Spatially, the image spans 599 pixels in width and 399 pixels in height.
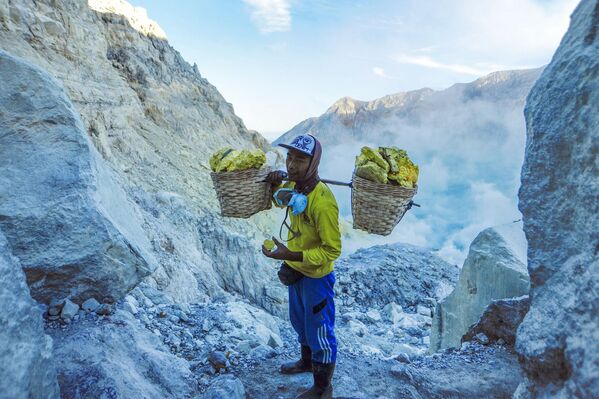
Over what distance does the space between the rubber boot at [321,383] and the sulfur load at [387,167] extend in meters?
1.27

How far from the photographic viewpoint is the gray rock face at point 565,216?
1.51 m

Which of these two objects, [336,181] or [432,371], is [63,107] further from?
[432,371]

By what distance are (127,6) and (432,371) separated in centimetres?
1525

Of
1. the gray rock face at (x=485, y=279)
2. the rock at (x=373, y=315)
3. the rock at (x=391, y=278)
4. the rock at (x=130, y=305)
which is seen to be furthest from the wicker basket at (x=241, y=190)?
the rock at (x=391, y=278)

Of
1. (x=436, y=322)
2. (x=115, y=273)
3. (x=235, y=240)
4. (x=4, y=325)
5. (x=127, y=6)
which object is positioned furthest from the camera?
(x=127, y=6)

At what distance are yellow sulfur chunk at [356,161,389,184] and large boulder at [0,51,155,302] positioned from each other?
1.79 m

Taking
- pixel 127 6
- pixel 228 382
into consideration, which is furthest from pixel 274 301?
pixel 127 6

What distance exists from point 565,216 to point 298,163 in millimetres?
1430

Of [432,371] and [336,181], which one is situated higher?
[336,181]

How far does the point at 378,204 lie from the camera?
2.72m

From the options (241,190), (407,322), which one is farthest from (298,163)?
(407,322)

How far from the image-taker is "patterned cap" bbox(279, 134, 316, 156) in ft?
8.30

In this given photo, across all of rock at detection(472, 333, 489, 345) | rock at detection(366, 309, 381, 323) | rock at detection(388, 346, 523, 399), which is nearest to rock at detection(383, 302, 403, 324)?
rock at detection(366, 309, 381, 323)

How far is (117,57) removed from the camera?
1319cm
